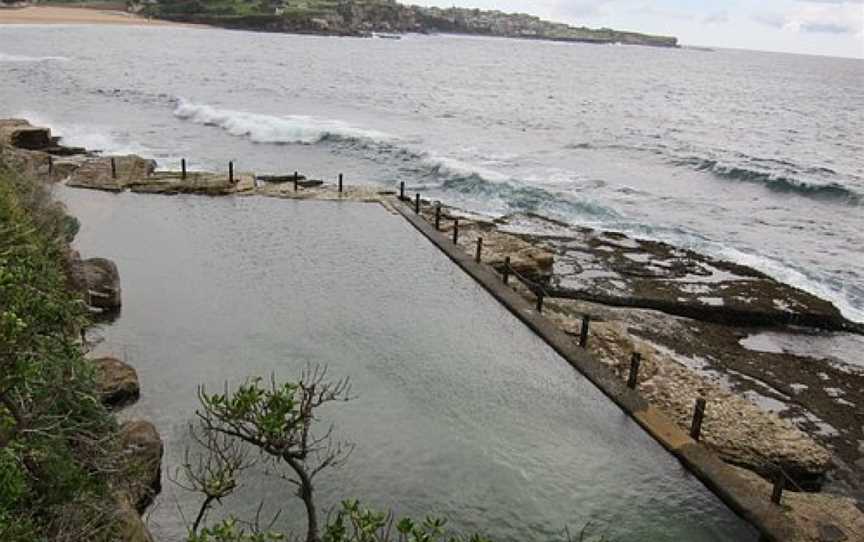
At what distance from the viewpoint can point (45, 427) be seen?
7719mm

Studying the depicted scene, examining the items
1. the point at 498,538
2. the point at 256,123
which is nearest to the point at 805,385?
the point at 498,538

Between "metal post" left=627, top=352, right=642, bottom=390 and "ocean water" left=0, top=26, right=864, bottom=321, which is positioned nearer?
"metal post" left=627, top=352, right=642, bottom=390

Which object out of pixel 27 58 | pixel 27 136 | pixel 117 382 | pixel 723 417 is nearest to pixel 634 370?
pixel 723 417

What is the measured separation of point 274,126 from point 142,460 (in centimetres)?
4880

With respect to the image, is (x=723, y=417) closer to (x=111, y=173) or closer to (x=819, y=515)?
(x=819, y=515)

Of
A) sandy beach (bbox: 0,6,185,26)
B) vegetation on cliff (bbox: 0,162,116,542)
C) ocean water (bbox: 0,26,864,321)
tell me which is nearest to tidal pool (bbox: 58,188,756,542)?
vegetation on cliff (bbox: 0,162,116,542)

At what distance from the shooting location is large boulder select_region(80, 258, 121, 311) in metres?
18.5

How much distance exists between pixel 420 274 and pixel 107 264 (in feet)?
30.2

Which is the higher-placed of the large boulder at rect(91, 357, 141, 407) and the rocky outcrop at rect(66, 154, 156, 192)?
the rocky outcrop at rect(66, 154, 156, 192)

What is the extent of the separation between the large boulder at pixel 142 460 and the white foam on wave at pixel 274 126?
144 feet

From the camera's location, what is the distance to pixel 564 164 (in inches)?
2040

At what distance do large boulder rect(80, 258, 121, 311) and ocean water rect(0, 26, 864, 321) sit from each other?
2131 cm

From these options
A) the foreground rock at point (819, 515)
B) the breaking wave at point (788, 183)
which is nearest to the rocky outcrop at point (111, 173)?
the foreground rock at point (819, 515)

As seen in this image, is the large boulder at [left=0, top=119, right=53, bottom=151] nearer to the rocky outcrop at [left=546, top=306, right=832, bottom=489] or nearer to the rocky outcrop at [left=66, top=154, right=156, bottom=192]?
the rocky outcrop at [left=66, top=154, right=156, bottom=192]
